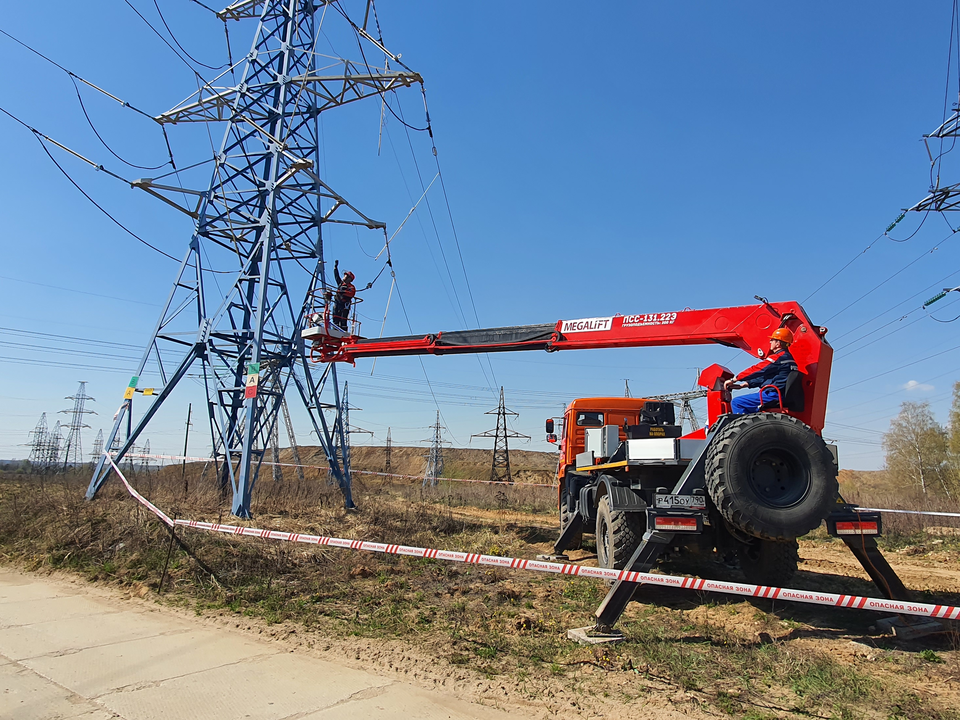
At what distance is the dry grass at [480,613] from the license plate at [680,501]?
1269 mm

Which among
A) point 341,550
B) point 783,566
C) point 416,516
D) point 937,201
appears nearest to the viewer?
point 783,566

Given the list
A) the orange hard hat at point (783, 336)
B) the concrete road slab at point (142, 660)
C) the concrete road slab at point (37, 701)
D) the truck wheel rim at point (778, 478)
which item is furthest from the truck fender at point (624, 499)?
the concrete road slab at point (37, 701)

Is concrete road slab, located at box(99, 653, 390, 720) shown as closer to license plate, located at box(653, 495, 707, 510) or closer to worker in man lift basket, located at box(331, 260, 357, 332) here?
license plate, located at box(653, 495, 707, 510)

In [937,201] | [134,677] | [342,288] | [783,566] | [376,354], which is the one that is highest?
[937,201]

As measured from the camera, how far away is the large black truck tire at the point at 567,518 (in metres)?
10.2

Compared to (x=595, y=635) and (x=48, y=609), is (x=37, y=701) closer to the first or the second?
(x=48, y=609)

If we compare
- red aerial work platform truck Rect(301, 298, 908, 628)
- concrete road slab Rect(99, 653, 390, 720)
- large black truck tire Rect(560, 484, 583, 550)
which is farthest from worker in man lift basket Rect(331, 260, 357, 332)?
concrete road slab Rect(99, 653, 390, 720)

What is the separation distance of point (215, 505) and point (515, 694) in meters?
9.65

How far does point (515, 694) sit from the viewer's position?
13.6 ft

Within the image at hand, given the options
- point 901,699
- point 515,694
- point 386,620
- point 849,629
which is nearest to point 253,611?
point 386,620

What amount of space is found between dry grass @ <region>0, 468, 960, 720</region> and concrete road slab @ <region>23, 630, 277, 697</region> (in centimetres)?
74

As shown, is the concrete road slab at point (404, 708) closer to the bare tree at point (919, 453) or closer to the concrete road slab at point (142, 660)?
the concrete road slab at point (142, 660)

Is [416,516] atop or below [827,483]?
below

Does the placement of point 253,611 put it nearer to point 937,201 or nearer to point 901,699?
point 901,699
